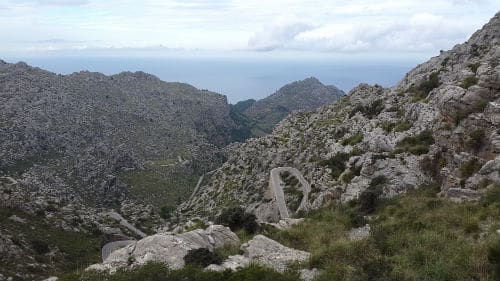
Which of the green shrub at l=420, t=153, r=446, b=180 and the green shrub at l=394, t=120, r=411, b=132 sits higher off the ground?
the green shrub at l=394, t=120, r=411, b=132

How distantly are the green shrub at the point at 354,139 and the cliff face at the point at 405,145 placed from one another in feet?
0.52

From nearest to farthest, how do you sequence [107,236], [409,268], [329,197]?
[409,268] → [329,197] → [107,236]

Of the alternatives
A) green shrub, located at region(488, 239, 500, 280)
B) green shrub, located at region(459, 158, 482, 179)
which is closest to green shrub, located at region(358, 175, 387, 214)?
green shrub, located at region(459, 158, 482, 179)

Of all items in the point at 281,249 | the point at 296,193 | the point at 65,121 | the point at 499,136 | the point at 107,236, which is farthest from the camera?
the point at 65,121

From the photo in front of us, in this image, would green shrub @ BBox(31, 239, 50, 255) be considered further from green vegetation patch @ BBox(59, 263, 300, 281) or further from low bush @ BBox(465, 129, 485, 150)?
low bush @ BBox(465, 129, 485, 150)

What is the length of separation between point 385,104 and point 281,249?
41.9m

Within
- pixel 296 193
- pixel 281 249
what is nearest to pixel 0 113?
pixel 296 193

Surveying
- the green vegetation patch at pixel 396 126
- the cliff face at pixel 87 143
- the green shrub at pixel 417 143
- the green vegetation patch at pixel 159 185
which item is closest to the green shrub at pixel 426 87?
the green vegetation patch at pixel 396 126

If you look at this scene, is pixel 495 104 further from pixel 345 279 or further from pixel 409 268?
pixel 345 279

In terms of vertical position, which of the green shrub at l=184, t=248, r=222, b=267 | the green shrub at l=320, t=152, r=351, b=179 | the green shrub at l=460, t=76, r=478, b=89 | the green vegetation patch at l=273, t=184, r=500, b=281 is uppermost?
the green shrub at l=460, t=76, r=478, b=89

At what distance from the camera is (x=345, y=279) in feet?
49.0

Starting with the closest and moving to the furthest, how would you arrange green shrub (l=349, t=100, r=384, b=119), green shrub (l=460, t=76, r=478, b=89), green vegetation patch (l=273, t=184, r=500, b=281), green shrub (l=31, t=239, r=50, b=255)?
green vegetation patch (l=273, t=184, r=500, b=281) → green shrub (l=460, t=76, r=478, b=89) → green shrub (l=31, t=239, r=50, b=255) → green shrub (l=349, t=100, r=384, b=119)

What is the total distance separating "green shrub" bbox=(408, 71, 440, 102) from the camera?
52.8 m

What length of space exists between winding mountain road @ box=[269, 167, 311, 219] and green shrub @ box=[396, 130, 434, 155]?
42.0 ft
